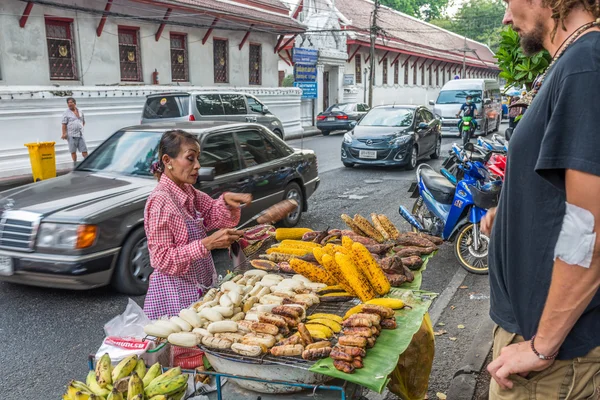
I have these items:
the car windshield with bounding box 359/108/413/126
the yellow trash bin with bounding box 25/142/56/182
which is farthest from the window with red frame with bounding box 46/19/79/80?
the car windshield with bounding box 359/108/413/126

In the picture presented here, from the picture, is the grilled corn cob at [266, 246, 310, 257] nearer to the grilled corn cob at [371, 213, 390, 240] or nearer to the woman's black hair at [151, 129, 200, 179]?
the grilled corn cob at [371, 213, 390, 240]

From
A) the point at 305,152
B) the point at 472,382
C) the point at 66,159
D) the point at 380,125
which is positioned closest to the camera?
the point at 472,382

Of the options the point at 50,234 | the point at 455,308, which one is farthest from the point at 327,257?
the point at 50,234

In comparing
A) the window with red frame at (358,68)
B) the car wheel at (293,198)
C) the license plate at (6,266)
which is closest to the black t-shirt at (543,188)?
the license plate at (6,266)

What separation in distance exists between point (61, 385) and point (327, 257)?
237 cm

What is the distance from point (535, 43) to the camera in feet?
5.43

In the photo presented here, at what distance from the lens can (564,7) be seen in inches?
59.2

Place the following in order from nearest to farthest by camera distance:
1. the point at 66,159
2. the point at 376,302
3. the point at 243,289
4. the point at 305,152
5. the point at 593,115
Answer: the point at 593,115
the point at 376,302
the point at 243,289
the point at 305,152
the point at 66,159

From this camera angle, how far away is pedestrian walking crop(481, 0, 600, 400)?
140 centimetres

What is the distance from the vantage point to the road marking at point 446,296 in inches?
203

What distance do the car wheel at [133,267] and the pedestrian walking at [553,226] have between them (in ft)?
14.0

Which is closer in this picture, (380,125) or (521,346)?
(521,346)

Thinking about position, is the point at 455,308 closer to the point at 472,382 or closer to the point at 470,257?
the point at 470,257

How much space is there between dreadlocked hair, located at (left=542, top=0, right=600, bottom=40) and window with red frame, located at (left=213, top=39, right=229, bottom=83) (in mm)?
20970
